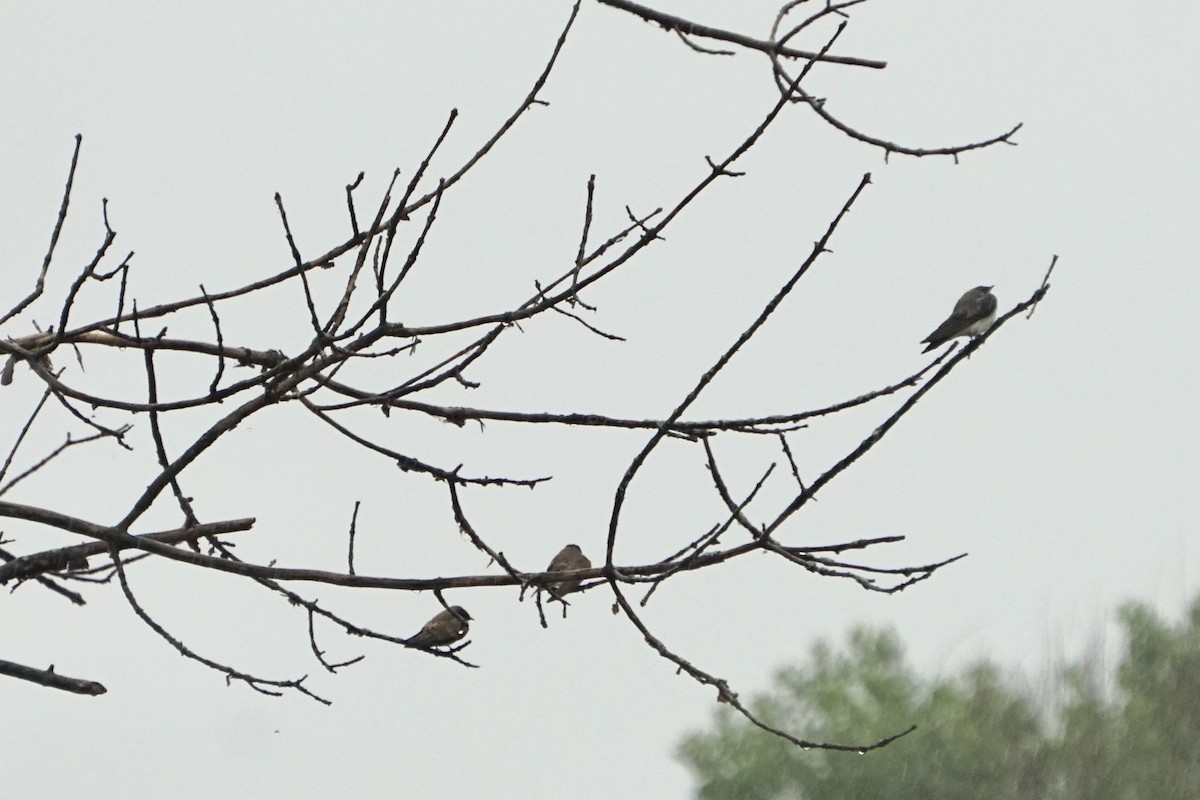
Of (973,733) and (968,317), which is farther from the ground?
(973,733)

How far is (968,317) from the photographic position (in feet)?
23.6

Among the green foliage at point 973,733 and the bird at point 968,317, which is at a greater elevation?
the green foliage at point 973,733

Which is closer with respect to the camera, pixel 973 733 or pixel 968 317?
pixel 968 317

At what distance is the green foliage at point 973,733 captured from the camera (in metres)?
28.3

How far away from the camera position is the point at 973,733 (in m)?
29.1

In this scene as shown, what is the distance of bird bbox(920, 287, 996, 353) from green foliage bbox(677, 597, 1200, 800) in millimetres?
20764

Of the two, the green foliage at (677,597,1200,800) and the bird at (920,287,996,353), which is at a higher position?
the green foliage at (677,597,1200,800)

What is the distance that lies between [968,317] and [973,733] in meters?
23.5

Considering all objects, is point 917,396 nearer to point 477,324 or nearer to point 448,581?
point 448,581

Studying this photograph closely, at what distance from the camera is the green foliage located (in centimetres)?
2834

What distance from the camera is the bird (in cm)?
714

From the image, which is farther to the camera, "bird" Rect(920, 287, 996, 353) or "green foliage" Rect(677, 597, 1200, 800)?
"green foliage" Rect(677, 597, 1200, 800)

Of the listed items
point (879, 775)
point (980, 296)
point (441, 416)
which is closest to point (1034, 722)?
point (879, 775)

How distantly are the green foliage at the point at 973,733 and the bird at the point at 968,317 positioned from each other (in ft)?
68.1
